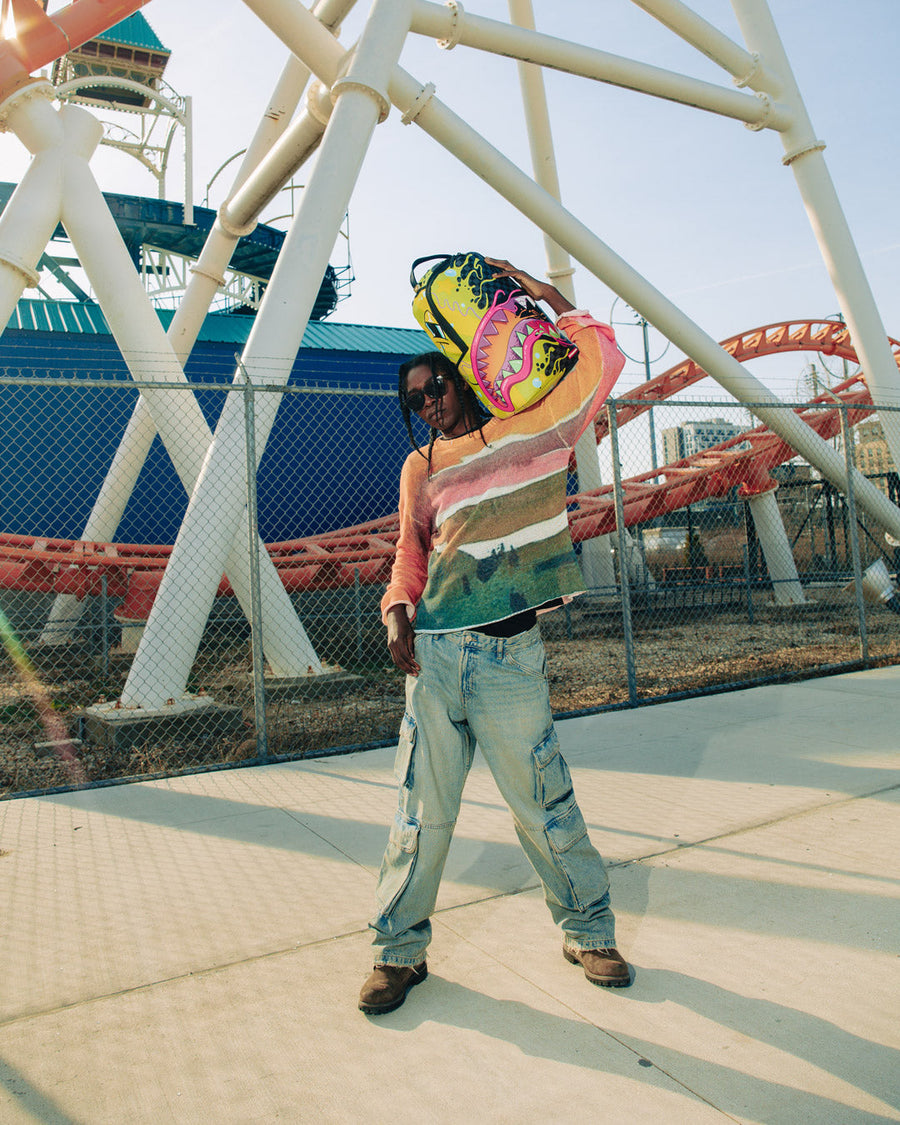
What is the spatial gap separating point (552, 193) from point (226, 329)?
24.5 ft

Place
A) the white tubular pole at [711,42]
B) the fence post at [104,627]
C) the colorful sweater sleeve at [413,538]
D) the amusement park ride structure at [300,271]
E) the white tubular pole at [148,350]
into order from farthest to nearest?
the white tubular pole at [711,42]
the fence post at [104,627]
the white tubular pole at [148,350]
the amusement park ride structure at [300,271]
the colorful sweater sleeve at [413,538]

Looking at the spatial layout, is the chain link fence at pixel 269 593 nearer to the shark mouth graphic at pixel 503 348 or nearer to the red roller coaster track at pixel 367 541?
the red roller coaster track at pixel 367 541

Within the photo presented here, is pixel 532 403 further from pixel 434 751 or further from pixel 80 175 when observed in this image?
pixel 80 175

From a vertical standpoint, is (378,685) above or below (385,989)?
below

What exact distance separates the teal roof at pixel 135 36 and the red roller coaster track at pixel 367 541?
16.2m

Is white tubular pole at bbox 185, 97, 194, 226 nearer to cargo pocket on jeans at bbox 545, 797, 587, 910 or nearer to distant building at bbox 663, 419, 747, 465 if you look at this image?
distant building at bbox 663, 419, 747, 465

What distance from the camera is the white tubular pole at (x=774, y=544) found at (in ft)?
43.8

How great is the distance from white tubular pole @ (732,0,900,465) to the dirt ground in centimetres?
340

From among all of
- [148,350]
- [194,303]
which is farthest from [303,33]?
[194,303]

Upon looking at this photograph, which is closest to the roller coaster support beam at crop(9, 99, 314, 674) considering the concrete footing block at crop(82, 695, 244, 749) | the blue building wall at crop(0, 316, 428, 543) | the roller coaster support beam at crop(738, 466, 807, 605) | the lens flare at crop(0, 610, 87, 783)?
the concrete footing block at crop(82, 695, 244, 749)

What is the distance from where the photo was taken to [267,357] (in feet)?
20.6

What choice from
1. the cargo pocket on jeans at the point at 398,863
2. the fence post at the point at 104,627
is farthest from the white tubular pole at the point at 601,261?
the cargo pocket on jeans at the point at 398,863

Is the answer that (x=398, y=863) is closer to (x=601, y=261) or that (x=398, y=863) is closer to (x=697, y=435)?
(x=601, y=261)

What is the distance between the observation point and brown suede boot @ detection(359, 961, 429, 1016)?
2250mm
